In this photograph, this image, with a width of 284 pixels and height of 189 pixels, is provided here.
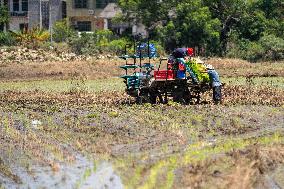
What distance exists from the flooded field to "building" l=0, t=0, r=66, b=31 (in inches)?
1221

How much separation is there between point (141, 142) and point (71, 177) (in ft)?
10.6

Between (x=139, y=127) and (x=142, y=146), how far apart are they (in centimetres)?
235

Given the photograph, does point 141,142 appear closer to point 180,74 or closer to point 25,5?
point 180,74

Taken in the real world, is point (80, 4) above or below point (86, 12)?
above

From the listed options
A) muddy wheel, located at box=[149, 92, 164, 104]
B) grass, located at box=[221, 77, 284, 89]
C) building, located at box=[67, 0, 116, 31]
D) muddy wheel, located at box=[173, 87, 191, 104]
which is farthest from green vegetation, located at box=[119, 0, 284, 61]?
muddy wheel, located at box=[173, 87, 191, 104]

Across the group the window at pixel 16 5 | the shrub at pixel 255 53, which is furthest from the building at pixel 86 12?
the shrub at pixel 255 53

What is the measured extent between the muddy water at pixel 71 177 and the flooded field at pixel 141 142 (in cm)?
2

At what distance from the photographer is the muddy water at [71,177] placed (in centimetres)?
1123

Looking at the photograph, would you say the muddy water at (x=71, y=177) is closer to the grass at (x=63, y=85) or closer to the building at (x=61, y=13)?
the grass at (x=63, y=85)

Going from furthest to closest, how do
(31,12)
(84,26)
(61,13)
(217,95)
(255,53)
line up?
(84,26) < (61,13) < (31,12) < (255,53) < (217,95)

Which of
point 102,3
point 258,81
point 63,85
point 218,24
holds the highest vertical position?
point 102,3

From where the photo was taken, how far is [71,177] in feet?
38.6

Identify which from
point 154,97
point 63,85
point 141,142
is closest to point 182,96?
point 154,97

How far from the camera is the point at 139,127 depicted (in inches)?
654
